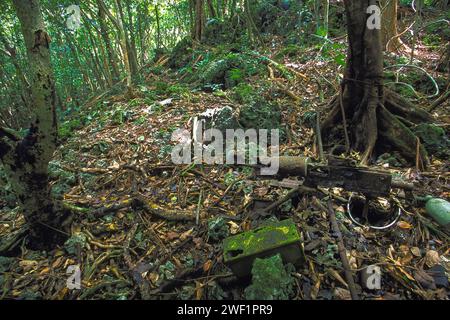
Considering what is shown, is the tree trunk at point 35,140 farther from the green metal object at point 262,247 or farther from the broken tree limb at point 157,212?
the green metal object at point 262,247

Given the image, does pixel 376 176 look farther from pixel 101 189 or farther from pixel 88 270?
pixel 101 189

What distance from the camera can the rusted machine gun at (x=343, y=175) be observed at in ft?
9.05

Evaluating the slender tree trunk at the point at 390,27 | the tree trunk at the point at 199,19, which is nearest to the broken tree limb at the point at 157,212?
the slender tree trunk at the point at 390,27

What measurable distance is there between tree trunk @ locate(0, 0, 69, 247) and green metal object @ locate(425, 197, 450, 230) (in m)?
3.79

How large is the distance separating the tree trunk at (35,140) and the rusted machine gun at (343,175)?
2.38 m

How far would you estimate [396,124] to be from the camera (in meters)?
3.80

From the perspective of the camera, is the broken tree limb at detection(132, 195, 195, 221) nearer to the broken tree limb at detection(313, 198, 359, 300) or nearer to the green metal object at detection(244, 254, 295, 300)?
the green metal object at detection(244, 254, 295, 300)

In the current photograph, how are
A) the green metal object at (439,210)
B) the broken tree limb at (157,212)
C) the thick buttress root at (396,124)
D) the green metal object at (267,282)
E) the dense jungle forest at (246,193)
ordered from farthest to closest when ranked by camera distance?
the thick buttress root at (396,124) → the broken tree limb at (157,212) → the green metal object at (439,210) → the dense jungle forest at (246,193) → the green metal object at (267,282)

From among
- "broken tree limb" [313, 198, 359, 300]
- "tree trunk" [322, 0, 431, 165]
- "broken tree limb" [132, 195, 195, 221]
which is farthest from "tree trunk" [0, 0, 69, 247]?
"tree trunk" [322, 0, 431, 165]

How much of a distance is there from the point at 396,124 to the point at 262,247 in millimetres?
2609

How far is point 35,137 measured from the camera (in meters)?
2.88

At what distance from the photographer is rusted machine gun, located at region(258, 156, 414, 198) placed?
Result: 2.76m
